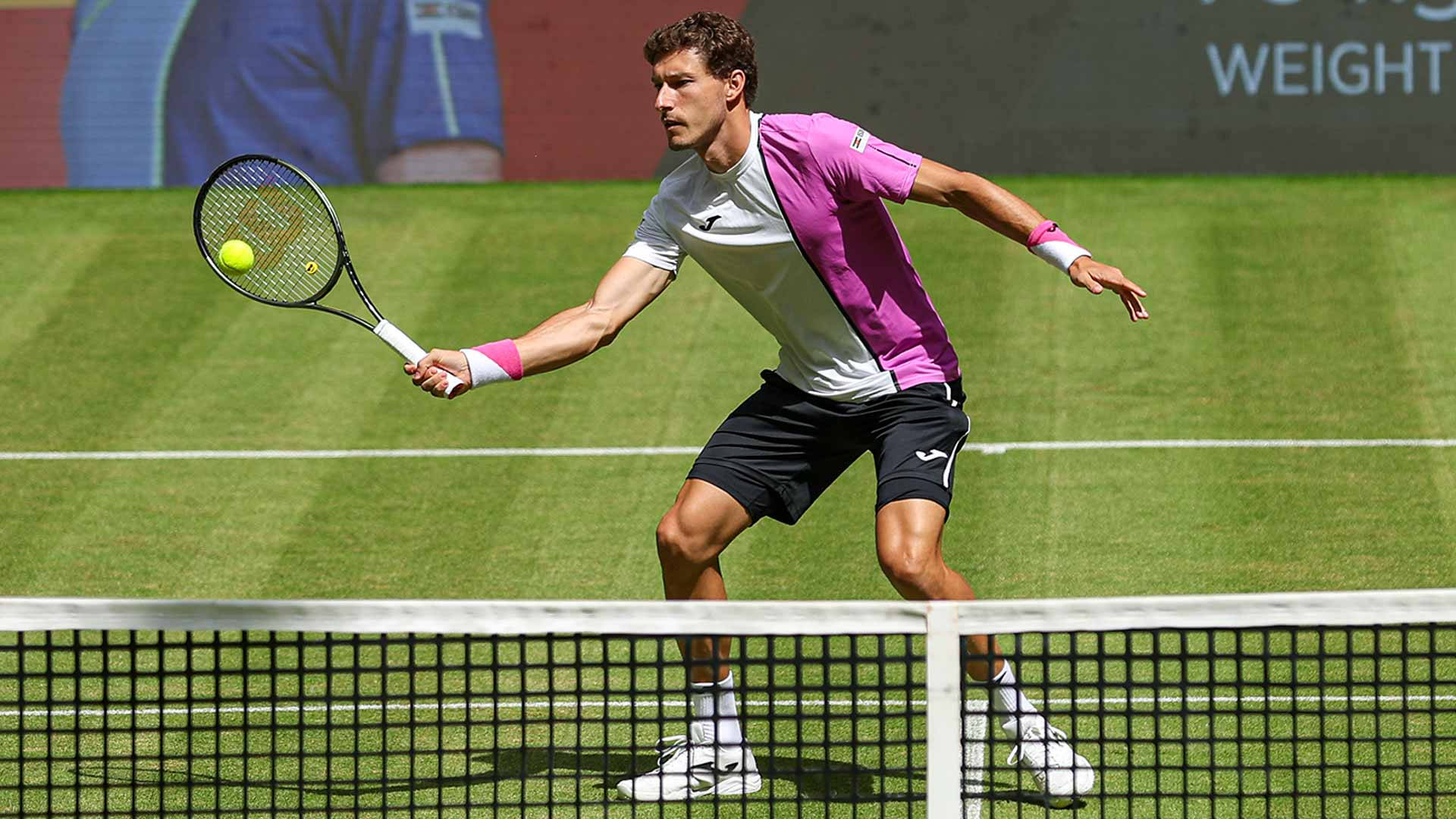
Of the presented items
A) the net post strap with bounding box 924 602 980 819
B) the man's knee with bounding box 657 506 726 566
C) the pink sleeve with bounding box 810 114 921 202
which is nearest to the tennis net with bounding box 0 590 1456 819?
the net post strap with bounding box 924 602 980 819

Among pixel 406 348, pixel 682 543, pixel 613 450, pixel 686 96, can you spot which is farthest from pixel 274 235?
pixel 613 450

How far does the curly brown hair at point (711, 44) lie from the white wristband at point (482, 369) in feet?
3.02

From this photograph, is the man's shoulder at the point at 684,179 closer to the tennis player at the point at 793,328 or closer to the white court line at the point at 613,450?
the tennis player at the point at 793,328

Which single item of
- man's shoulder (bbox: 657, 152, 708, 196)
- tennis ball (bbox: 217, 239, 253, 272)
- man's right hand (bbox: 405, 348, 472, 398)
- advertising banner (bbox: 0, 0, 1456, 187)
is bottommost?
man's right hand (bbox: 405, 348, 472, 398)

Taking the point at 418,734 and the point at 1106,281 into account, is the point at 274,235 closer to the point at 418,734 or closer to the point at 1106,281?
the point at 418,734

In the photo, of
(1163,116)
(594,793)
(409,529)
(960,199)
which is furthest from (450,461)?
(1163,116)

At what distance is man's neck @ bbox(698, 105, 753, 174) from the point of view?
5.50 meters

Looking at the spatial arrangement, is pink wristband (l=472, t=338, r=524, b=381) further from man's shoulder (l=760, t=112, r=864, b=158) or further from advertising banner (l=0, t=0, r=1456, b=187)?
advertising banner (l=0, t=0, r=1456, b=187)

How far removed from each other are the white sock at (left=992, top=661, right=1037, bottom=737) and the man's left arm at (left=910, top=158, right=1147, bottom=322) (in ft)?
3.22

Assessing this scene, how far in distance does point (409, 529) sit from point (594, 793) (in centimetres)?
293

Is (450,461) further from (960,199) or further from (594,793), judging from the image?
(960,199)

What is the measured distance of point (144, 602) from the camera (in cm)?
402

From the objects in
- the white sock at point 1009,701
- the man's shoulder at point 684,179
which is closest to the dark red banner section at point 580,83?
the man's shoulder at point 684,179

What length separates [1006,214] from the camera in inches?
207
